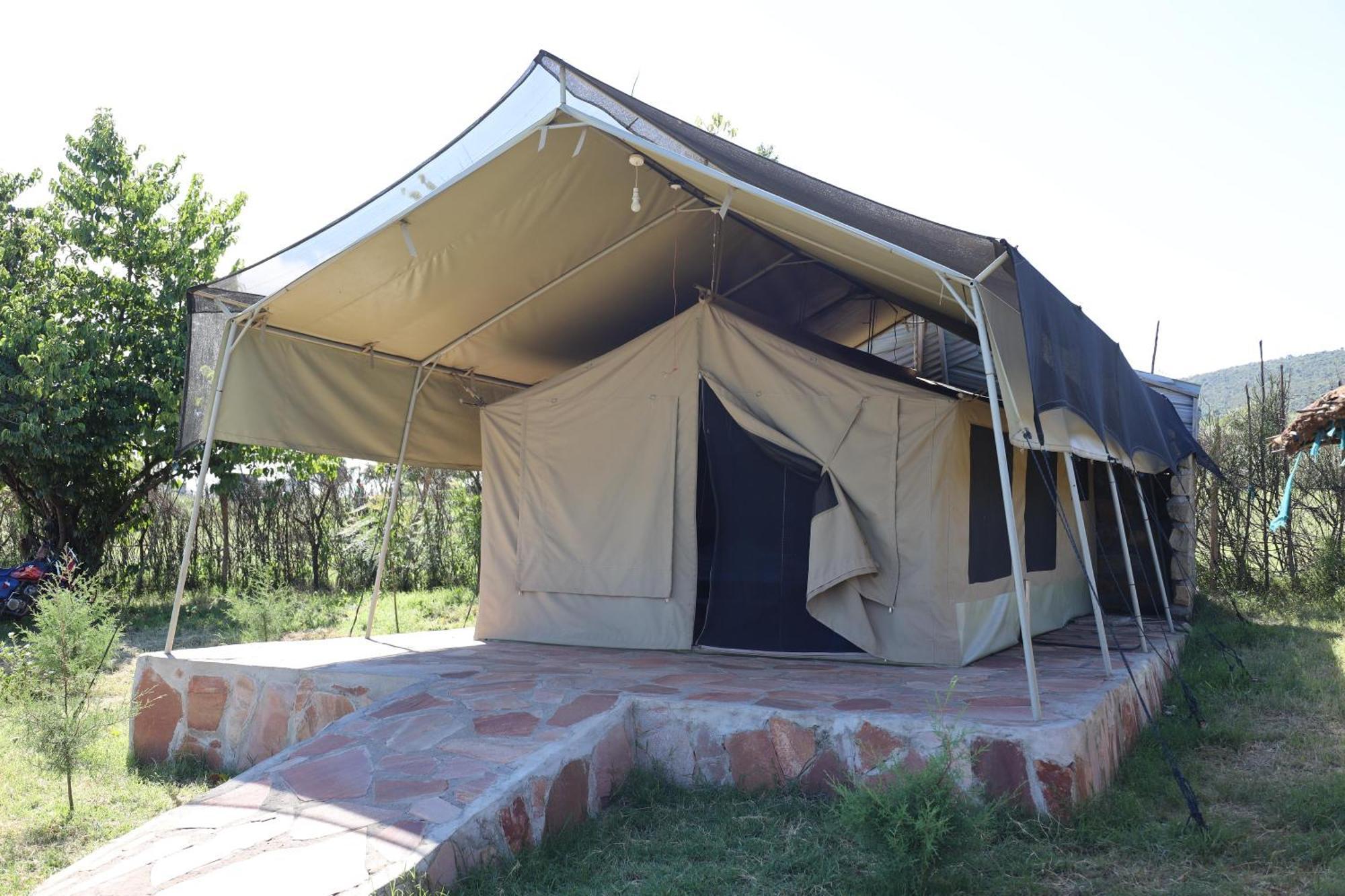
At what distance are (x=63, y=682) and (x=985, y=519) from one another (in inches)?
184

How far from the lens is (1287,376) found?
86.1ft

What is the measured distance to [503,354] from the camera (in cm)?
654

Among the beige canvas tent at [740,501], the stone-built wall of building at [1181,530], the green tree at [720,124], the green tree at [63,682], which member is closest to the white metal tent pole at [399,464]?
the beige canvas tent at [740,501]

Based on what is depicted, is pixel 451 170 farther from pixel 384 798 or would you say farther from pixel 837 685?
pixel 837 685

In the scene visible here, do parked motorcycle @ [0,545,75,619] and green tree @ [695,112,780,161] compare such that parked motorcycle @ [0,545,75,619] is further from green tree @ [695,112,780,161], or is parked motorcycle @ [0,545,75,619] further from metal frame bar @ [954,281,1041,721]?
green tree @ [695,112,780,161]

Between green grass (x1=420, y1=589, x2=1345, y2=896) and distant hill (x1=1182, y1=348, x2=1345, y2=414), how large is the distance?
23.6 metres

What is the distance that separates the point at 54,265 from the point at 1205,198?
11804mm

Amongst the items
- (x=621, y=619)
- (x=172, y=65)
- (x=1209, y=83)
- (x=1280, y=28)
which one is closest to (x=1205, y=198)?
(x=1209, y=83)

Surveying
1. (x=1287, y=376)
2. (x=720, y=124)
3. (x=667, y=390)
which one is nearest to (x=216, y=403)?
(x=667, y=390)

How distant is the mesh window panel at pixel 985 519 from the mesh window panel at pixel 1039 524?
540mm

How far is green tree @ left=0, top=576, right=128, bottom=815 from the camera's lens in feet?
13.7

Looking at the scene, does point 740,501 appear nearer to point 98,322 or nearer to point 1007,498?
point 1007,498

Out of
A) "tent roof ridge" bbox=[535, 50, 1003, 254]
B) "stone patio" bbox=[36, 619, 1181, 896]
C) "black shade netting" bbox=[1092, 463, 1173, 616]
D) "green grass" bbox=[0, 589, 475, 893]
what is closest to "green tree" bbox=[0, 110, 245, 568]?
"green grass" bbox=[0, 589, 475, 893]

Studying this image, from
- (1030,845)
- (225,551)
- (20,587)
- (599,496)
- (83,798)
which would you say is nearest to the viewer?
(1030,845)
